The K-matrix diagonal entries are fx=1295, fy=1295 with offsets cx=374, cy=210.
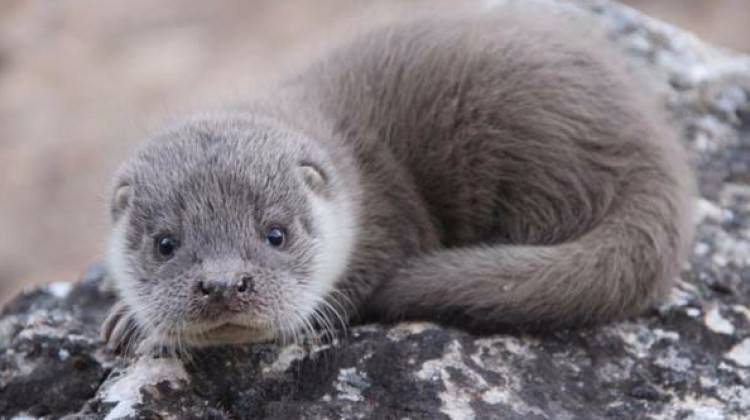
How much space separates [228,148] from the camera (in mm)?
4047

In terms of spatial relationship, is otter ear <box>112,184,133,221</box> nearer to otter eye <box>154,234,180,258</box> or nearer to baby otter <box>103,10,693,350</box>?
baby otter <box>103,10,693,350</box>

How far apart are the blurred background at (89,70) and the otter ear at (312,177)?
3980 mm

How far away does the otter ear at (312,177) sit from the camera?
13.9ft

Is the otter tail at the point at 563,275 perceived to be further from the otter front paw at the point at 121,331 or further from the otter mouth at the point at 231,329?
the otter front paw at the point at 121,331

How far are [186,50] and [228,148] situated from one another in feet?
18.4

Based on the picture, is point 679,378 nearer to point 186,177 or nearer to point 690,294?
point 690,294

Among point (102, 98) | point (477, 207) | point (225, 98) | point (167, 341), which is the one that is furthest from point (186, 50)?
point (167, 341)

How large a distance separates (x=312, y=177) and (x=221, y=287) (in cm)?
71

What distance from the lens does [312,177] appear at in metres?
4.25

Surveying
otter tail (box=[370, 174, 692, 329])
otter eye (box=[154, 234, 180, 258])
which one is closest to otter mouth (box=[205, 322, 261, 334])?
otter eye (box=[154, 234, 180, 258])

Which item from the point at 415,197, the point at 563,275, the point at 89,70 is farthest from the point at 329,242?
the point at 89,70

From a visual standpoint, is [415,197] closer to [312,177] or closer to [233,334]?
[312,177]

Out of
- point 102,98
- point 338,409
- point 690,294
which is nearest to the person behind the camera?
point 338,409

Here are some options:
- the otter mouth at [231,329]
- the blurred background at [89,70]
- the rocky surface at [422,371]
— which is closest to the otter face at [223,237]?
the otter mouth at [231,329]
